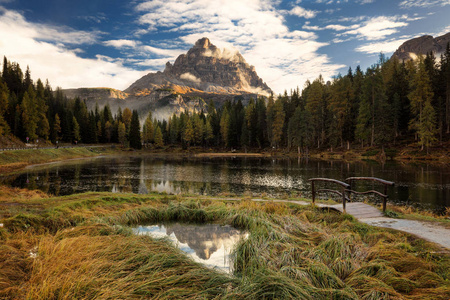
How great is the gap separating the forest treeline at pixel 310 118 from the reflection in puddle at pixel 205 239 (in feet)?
178

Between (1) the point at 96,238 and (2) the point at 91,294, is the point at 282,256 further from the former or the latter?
(1) the point at 96,238

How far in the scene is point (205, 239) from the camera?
349 inches

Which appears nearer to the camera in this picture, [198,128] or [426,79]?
[426,79]

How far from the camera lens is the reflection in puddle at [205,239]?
709 cm

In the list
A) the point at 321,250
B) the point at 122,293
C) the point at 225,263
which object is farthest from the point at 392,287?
the point at 122,293

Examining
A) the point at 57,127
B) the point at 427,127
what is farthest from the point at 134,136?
the point at 427,127

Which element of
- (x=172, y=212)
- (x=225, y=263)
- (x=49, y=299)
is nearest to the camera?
(x=49, y=299)

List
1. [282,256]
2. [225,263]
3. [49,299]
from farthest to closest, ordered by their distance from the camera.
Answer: [225,263]
[282,256]
[49,299]

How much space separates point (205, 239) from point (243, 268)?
10.1 ft

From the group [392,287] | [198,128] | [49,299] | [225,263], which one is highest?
[198,128]

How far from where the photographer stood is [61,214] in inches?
415

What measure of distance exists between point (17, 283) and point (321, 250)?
681 cm

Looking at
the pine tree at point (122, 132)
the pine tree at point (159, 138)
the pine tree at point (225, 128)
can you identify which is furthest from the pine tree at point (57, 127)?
the pine tree at point (225, 128)

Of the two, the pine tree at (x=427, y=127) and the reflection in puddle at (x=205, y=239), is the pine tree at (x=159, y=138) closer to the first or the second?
the pine tree at (x=427, y=127)
